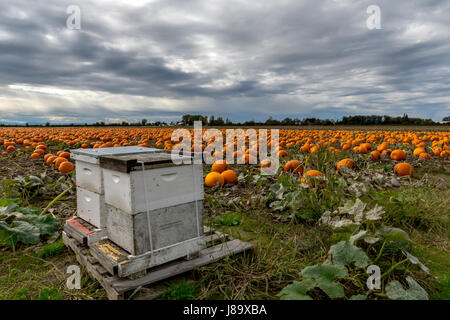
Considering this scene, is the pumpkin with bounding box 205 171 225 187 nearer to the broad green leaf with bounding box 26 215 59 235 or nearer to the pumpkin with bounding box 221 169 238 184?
the pumpkin with bounding box 221 169 238 184

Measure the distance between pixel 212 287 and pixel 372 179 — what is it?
4.20 meters

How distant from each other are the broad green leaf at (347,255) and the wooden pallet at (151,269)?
86 centimetres

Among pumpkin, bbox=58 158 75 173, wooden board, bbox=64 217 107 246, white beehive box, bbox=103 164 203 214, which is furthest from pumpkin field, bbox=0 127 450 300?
pumpkin, bbox=58 158 75 173

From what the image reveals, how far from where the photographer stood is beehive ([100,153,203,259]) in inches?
90.0

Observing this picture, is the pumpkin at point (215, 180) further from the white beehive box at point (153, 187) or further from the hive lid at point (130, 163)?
the hive lid at point (130, 163)

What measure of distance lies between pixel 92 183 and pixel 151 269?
112 cm

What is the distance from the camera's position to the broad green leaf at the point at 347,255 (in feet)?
7.62

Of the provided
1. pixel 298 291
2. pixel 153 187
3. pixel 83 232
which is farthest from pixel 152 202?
pixel 298 291

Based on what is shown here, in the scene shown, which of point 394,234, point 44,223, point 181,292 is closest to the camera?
point 181,292

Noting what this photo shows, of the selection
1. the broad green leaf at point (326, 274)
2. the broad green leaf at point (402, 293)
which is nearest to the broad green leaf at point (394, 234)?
the broad green leaf at point (402, 293)

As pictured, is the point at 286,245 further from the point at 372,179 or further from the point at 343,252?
the point at 372,179

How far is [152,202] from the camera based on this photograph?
7.77 feet

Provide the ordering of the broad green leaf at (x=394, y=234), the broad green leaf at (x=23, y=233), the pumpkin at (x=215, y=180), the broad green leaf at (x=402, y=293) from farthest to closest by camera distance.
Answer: the pumpkin at (x=215, y=180)
the broad green leaf at (x=23, y=233)
the broad green leaf at (x=394, y=234)
the broad green leaf at (x=402, y=293)

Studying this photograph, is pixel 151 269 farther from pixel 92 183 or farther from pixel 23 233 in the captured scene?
pixel 23 233
